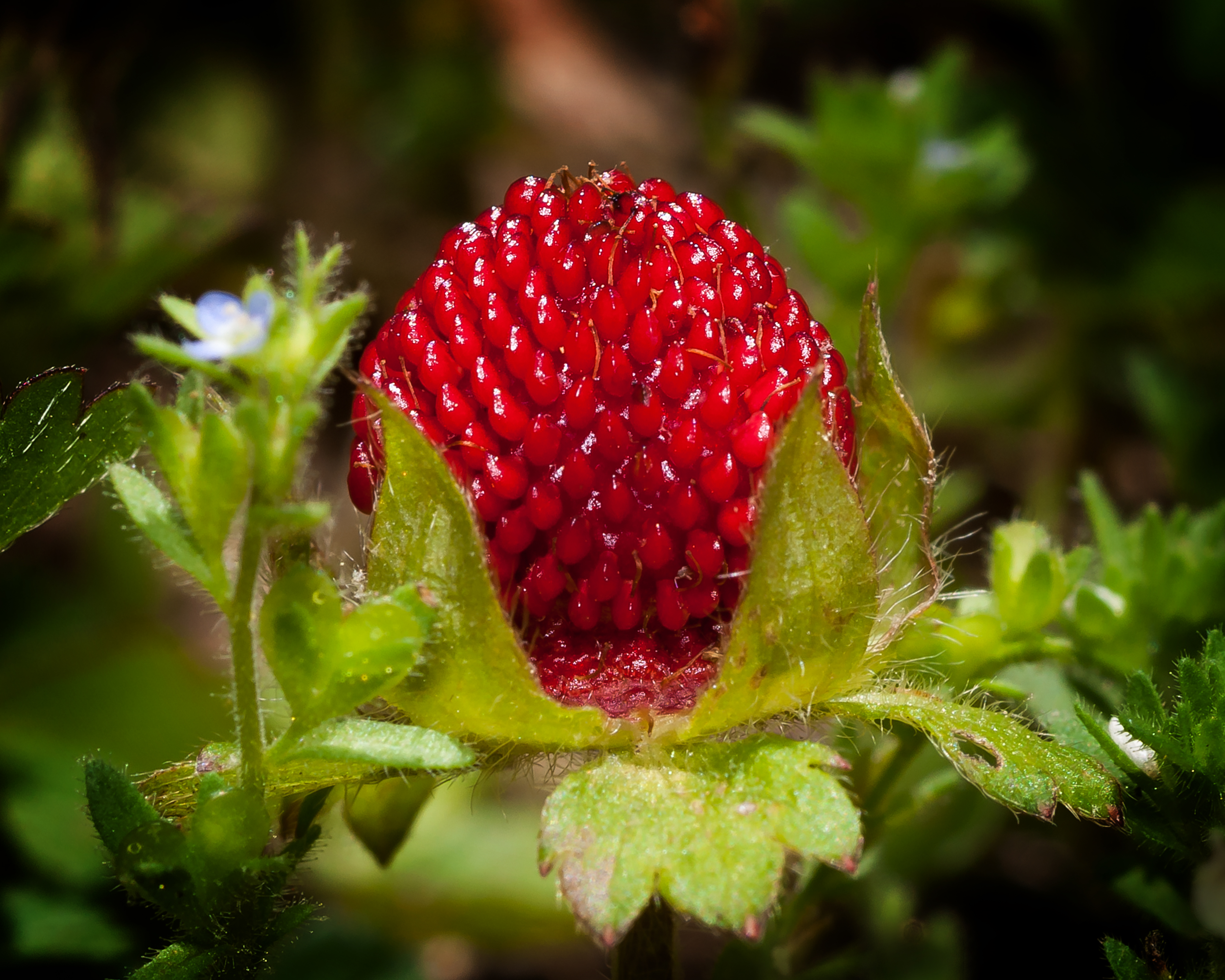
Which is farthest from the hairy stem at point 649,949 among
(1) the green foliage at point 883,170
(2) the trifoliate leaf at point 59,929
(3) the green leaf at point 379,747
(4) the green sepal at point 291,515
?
(1) the green foliage at point 883,170

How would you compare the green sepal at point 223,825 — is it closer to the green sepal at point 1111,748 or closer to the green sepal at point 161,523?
the green sepal at point 161,523

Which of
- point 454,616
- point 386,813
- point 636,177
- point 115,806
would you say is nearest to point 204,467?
point 454,616

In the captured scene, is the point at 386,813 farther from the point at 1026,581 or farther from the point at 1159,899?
the point at 1159,899

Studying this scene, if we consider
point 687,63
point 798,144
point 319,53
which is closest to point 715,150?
point 798,144

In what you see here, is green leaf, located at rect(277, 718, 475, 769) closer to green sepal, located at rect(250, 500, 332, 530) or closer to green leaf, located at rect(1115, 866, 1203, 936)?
green sepal, located at rect(250, 500, 332, 530)

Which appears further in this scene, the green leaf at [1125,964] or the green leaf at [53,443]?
the green leaf at [53,443]

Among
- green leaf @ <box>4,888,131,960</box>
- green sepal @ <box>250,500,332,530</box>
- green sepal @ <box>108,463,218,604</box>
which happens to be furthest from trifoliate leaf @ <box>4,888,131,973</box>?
green sepal @ <box>250,500,332,530</box>
